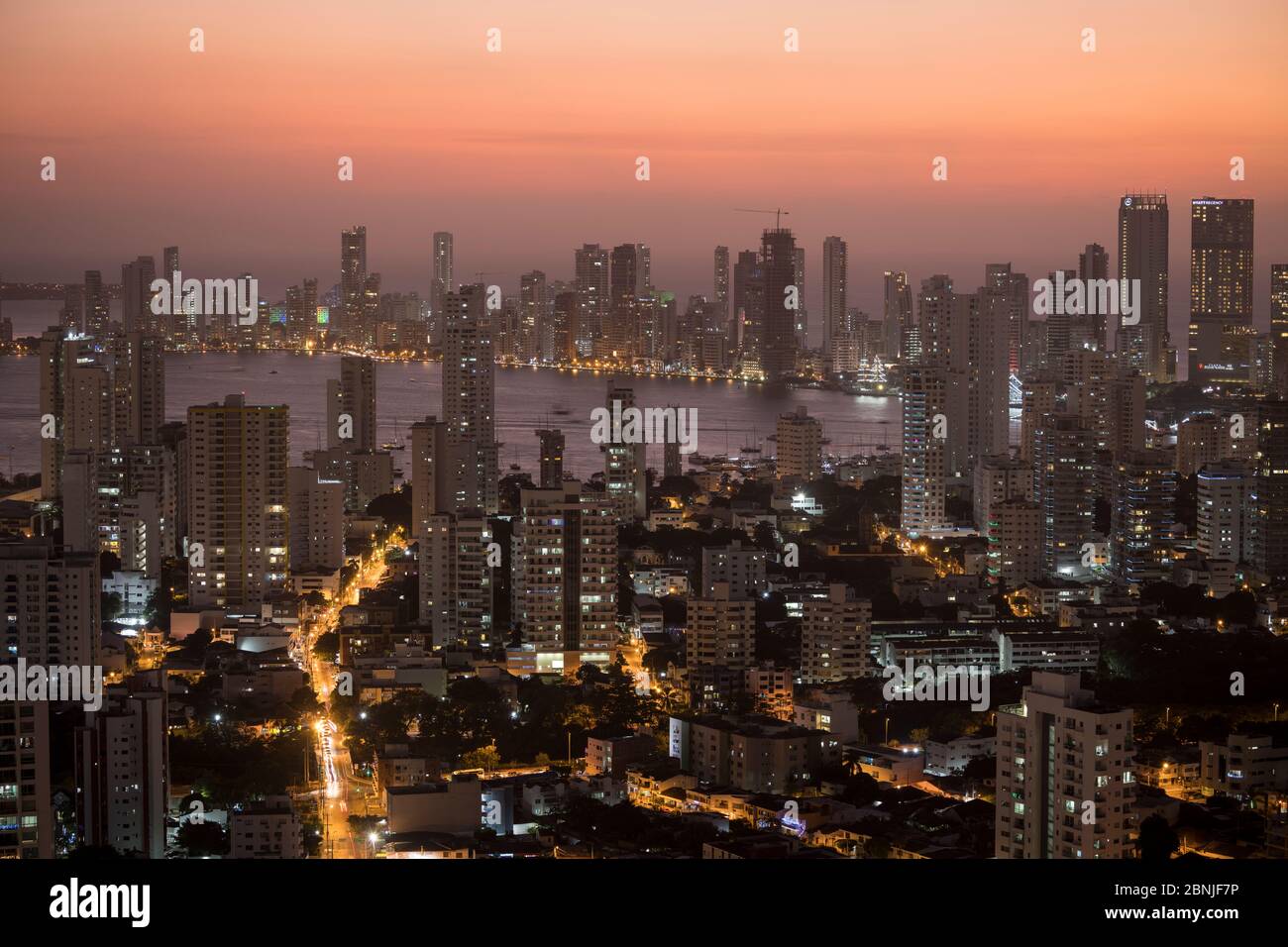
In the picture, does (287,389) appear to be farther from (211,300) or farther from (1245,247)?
(1245,247)

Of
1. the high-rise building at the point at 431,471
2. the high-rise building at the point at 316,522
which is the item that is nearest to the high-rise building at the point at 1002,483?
the high-rise building at the point at 431,471

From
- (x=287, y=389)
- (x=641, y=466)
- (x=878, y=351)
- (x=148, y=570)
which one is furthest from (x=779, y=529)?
(x=878, y=351)

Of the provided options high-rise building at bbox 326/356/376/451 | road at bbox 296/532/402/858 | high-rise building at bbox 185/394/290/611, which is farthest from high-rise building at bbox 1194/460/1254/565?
high-rise building at bbox 326/356/376/451

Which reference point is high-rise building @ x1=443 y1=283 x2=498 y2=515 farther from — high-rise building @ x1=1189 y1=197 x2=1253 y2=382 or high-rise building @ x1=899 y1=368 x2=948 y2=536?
high-rise building @ x1=1189 y1=197 x2=1253 y2=382
